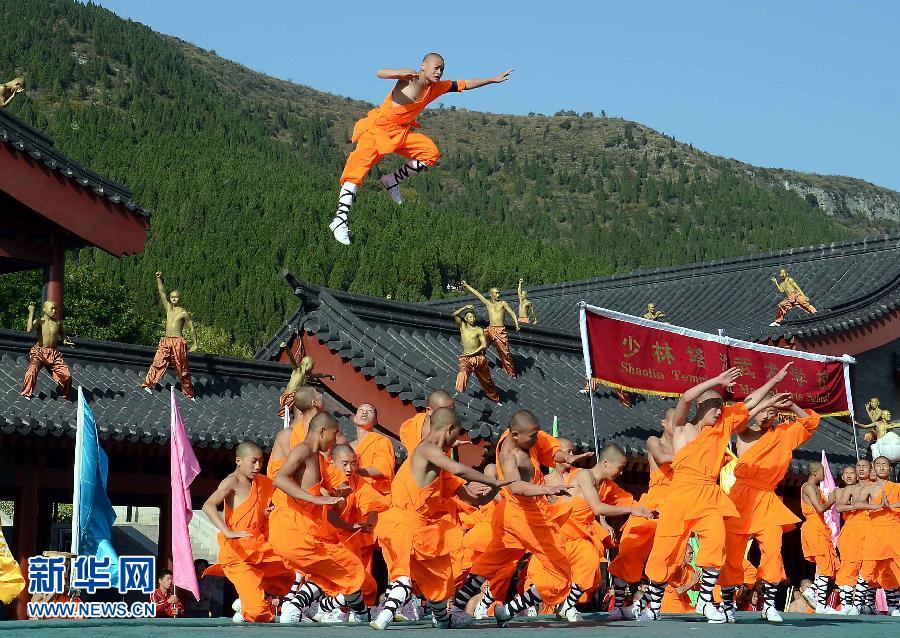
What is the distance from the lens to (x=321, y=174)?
84.6 metres

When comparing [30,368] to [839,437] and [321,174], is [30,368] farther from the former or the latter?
[321,174]

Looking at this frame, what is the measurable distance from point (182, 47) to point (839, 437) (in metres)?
113

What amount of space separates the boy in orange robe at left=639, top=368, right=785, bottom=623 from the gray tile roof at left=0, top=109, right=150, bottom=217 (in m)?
10.9

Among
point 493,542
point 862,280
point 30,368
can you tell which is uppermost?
point 862,280

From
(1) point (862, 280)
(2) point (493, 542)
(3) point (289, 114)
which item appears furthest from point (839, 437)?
(3) point (289, 114)

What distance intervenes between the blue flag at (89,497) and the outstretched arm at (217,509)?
11.5 ft

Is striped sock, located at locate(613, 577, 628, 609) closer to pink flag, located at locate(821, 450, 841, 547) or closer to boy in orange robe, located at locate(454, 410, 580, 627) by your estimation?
boy in orange robe, located at locate(454, 410, 580, 627)

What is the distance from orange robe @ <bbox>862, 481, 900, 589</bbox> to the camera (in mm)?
15680

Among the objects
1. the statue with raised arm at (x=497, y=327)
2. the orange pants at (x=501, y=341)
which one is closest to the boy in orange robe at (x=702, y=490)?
the orange pants at (x=501, y=341)

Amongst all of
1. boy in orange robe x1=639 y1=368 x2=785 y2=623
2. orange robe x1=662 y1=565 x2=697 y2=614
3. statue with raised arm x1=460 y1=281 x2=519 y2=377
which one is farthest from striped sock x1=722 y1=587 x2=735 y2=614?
statue with raised arm x1=460 y1=281 x2=519 y2=377

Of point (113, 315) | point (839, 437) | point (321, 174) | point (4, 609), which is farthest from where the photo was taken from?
point (321, 174)

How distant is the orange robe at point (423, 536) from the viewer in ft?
35.4

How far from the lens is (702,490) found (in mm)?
11727

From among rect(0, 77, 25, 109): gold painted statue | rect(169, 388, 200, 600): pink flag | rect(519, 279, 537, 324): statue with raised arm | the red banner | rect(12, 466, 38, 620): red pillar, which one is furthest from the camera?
rect(519, 279, 537, 324): statue with raised arm
